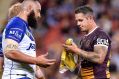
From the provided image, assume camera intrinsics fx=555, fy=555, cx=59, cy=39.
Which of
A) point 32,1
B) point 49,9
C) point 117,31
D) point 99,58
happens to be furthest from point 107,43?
point 49,9

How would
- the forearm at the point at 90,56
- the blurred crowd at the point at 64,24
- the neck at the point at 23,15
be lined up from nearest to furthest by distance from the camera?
the neck at the point at 23,15 → the forearm at the point at 90,56 → the blurred crowd at the point at 64,24

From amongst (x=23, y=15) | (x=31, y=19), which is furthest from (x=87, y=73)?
(x=23, y=15)

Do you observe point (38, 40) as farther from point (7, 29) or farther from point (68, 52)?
point (7, 29)

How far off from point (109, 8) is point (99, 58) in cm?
728

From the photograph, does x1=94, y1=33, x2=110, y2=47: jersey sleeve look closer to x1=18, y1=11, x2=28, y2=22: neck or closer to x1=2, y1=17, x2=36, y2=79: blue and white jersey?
x1=2, y1=17, x2=36, y2=79: blue and white jersey

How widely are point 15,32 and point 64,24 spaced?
297 inches

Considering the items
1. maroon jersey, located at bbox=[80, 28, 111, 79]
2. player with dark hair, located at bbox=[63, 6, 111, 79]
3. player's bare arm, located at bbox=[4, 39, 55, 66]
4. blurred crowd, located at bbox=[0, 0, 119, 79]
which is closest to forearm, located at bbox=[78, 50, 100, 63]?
player with dark hair, located at bbox=[63, 6, 111, 79]

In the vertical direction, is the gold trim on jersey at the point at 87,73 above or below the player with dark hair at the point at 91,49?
below

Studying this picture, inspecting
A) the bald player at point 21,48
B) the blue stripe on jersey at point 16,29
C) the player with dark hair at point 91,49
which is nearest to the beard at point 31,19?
the bald player at point 21,48

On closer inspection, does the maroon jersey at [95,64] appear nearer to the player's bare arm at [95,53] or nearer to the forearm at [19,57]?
the player's bare arm at [95,53]

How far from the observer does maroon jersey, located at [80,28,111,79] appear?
7684 millimetres

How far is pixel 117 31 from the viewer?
13875 millimetres

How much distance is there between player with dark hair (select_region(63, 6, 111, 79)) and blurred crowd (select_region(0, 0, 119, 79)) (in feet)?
15.7

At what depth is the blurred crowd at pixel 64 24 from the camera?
1324 centimetres
